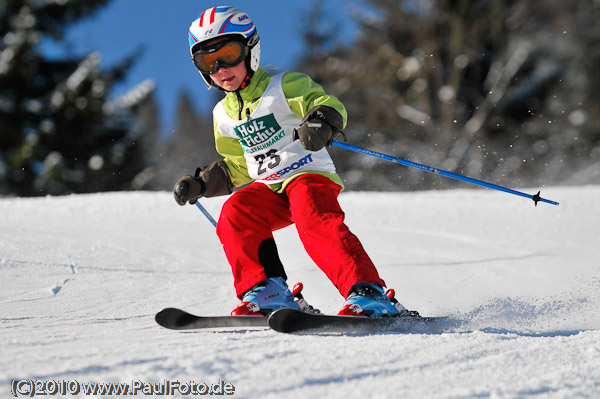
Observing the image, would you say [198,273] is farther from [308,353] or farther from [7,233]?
[308,353]

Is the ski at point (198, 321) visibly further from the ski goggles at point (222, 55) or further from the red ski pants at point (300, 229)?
the ski goggles at point (222, 55)

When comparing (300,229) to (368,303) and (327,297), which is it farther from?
(327,297)

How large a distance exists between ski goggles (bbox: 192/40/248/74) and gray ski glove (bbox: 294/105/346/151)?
51cm

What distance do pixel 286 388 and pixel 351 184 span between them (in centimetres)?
2086

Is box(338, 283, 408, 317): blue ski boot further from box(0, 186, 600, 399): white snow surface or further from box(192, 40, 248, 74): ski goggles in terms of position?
box(192, 40, 248, 74): ski goggles

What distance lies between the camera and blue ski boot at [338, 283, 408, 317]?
238 cm

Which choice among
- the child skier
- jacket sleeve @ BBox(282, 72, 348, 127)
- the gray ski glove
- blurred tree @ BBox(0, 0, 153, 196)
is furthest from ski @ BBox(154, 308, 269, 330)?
blurred tree @ BBox(0, 0, 153, 196)

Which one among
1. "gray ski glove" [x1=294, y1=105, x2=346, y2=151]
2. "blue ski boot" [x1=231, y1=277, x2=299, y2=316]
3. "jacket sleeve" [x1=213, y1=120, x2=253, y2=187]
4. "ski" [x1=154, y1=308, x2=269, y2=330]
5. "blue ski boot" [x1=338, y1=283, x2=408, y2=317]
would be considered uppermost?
"jacket sleeve" [x1=213, y1=120, x2=253, y2=187]

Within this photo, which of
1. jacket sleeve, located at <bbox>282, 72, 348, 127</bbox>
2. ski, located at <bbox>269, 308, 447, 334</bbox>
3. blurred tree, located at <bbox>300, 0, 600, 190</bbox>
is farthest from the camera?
blurred tree, located at <bbox>300, 0, 600, 190</bbox>

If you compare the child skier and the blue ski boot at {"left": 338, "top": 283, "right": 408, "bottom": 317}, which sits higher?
the child skier

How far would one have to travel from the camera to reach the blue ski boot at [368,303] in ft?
7.82

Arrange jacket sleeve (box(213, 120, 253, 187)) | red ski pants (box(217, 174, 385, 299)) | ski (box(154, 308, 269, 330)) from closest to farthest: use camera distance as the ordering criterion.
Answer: ski (box(154, 308, 269, 330)) → red ski pants (box(217, 174, 385, 299)) → jacket sleeve (box(213, 120, 253, 187))

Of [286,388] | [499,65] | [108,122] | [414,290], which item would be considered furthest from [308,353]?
[499,65]

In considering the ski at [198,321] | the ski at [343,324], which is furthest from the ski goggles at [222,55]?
the ski at [343,324]
